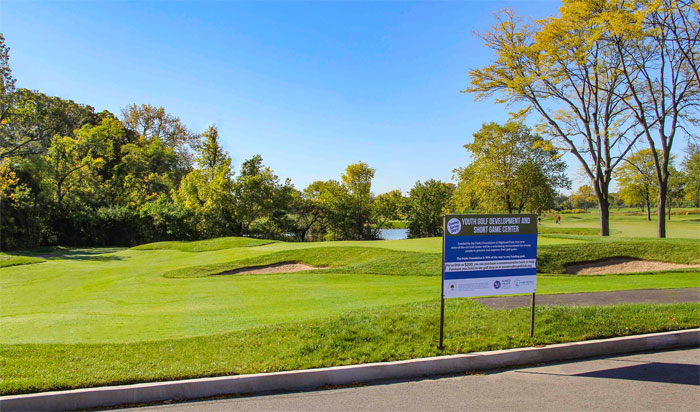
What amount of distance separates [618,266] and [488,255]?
12497mm

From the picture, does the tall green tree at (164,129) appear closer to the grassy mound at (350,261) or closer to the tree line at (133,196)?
the tree line at (133,196)

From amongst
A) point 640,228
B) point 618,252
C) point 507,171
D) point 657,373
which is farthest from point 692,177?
point 657,373

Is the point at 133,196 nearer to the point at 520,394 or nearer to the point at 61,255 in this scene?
the point at 61,255

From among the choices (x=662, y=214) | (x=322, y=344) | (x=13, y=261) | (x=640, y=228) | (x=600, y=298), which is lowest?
(x=13, y=261)

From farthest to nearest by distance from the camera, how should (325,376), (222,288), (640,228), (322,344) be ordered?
(640,228), (222,288), (322,344), (325,376)

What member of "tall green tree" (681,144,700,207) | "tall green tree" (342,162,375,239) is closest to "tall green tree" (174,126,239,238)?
"tall green tree" (342,162,375,239)

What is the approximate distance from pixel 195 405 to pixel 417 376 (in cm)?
293

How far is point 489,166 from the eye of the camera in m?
41.1

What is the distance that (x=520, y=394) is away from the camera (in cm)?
488

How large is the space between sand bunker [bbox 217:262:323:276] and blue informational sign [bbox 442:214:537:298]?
1106 cm

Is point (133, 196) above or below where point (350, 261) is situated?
above

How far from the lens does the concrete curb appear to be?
4777mm

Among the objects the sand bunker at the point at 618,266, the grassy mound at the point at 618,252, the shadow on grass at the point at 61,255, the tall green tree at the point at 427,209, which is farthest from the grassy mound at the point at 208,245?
the tall green tree at the point at 427,209

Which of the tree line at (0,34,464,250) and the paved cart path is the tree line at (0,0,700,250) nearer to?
the tree line at (0,34,464,250)
